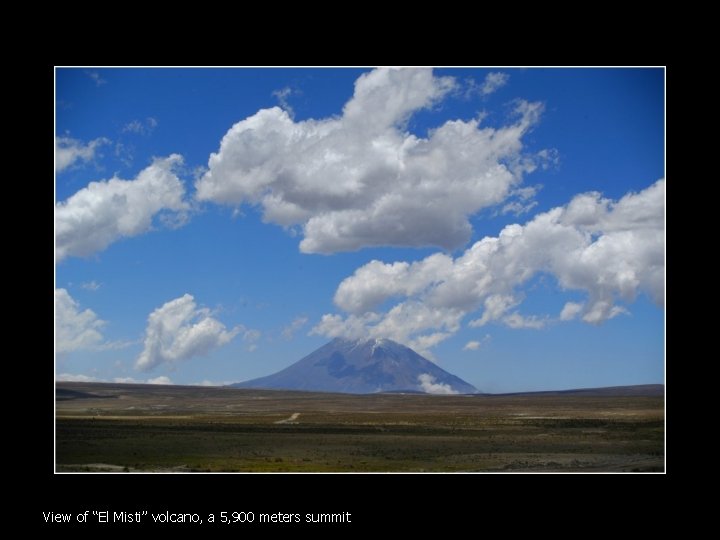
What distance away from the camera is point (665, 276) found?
1296 inches

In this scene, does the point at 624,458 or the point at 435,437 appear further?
the point at 435,437

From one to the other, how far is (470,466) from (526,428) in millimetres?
34930

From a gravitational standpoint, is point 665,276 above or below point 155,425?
above

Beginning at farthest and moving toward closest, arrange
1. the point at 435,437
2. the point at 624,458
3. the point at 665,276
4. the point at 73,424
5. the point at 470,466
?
the point at 73,424 < the point at 435,437 < the point at 624,458 < the point at 470,466 < the point at 665,276

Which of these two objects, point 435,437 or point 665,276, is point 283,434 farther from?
point 665,276

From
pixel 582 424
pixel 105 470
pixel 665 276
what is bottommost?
pixel 582 424

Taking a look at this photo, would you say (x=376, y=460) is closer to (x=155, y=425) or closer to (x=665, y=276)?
(x=665, y=276)

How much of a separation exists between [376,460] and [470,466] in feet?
20.6

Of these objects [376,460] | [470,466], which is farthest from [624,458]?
[376,460]

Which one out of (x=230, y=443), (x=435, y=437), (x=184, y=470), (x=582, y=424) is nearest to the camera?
(x=184, y=470)

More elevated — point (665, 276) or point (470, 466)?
point (665, 276)
